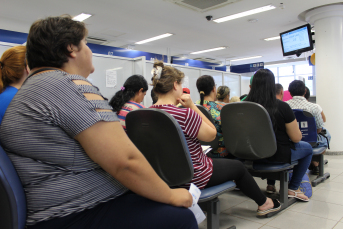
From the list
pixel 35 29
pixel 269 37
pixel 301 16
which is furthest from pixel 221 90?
pixel 269 37

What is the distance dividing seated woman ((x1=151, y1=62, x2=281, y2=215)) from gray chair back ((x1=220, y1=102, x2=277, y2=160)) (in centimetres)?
34

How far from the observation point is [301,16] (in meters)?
5.85

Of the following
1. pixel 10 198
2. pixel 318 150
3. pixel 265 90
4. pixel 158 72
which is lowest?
pixel 318 150

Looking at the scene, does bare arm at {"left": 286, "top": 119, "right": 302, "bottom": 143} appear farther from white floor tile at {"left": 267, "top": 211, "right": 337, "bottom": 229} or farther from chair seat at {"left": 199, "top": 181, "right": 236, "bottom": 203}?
chair seat at {"left": 199, "top": 181, "right": 236, "bottom": 203}

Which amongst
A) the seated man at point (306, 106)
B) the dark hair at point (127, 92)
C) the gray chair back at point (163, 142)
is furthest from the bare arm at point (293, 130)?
the dark hair at point (127, 92)

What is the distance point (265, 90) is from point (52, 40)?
1.84 metres

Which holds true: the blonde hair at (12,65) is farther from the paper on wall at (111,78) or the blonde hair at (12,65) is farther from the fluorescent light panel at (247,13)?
the fluorescent light panel at (247,13)

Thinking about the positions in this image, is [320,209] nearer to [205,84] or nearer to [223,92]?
[205,84]

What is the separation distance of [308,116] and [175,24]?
15.6ft

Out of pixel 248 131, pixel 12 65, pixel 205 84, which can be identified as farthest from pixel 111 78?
pixel 248 131

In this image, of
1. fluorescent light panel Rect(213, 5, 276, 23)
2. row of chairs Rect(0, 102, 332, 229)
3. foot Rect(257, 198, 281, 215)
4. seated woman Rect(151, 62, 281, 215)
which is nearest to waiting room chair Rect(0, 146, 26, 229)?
row of chairs Rect(0, 102, 332, 229)

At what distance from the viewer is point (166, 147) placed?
136 cm

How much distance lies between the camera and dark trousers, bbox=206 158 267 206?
1.53m

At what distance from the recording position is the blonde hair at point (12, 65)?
1.60 m
